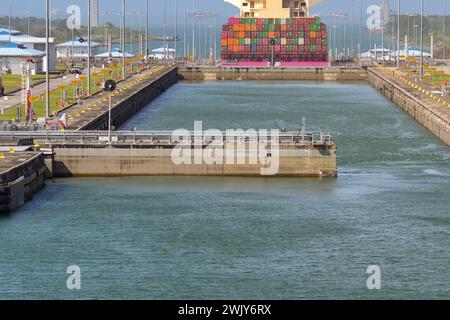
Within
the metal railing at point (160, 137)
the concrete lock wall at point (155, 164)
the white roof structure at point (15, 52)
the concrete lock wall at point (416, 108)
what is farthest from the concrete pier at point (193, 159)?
the white roof structure at point (15, 52)

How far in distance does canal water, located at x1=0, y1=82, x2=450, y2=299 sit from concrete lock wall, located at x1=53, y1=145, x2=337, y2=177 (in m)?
0.76

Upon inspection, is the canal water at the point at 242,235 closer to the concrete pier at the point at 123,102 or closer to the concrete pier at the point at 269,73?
the concrete pier at the point at 123,102

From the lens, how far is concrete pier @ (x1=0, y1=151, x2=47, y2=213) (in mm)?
67250

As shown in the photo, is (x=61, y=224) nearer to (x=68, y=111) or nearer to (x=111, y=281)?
(x=111, y=281)

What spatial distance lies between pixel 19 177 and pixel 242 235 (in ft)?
45.6

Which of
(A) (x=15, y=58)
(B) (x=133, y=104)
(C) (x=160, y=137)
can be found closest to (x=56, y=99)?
(B) (x=133, y=104)

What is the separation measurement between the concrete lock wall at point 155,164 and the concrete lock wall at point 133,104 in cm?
1072

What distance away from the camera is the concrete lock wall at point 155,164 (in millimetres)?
79062

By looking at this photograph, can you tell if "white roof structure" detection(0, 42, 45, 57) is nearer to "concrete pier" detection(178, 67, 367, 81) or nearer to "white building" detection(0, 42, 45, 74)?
"white building" detection(0, 42, 45, 74)

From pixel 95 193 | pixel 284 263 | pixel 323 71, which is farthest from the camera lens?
pixel 323 71

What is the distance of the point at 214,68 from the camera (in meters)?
191

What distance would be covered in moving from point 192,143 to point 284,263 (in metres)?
24.0

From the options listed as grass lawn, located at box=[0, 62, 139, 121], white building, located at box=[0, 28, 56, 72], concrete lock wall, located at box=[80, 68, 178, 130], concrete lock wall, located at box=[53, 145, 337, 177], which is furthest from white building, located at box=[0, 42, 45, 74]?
concrete lock wall, located at box=[53, 145, 337, 177]

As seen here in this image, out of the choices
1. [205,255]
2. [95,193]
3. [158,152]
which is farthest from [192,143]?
[205,255]
